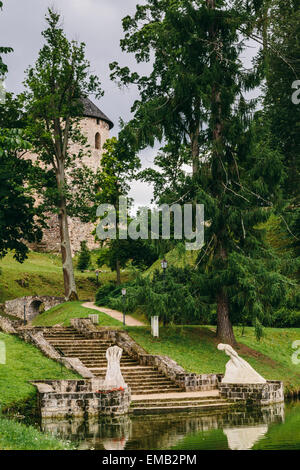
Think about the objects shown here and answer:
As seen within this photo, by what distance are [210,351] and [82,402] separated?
837 cm

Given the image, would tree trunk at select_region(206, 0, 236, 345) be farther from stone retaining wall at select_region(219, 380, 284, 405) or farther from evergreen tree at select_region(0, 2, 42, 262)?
evergreen tree at select_region(0, 2, 42, 262)

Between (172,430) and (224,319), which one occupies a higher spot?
(224,319)

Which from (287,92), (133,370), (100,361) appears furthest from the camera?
(287,92)

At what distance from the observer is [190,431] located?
1455 centimetres

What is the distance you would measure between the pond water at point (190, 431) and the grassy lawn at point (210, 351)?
16.2 ft

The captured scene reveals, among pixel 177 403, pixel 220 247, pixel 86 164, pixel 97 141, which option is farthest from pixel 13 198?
pixel 97 141

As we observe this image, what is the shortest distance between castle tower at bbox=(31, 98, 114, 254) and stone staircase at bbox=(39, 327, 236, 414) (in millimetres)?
38829

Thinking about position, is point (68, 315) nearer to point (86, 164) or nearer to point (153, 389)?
point (153, 389)

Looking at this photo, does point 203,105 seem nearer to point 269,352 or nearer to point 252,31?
→ point 252,31

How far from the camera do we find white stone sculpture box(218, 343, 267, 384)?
19.8 m

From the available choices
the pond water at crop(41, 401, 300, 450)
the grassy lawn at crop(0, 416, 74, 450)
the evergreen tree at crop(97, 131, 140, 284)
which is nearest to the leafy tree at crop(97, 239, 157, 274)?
the evergreen tree at crop(97, 131, 140, 284)

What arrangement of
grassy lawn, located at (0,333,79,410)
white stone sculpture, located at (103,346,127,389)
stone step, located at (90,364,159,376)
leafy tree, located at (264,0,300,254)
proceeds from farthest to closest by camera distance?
leafy tree, located at (264,0,300,254)
stone step, located at (90,364,159,376)
white stone sculpture, located at (103,346,127,389)
grassy lawn, located at (0,333,79,410)

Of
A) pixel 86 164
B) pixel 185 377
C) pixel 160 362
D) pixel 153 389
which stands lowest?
pixel 153 389
